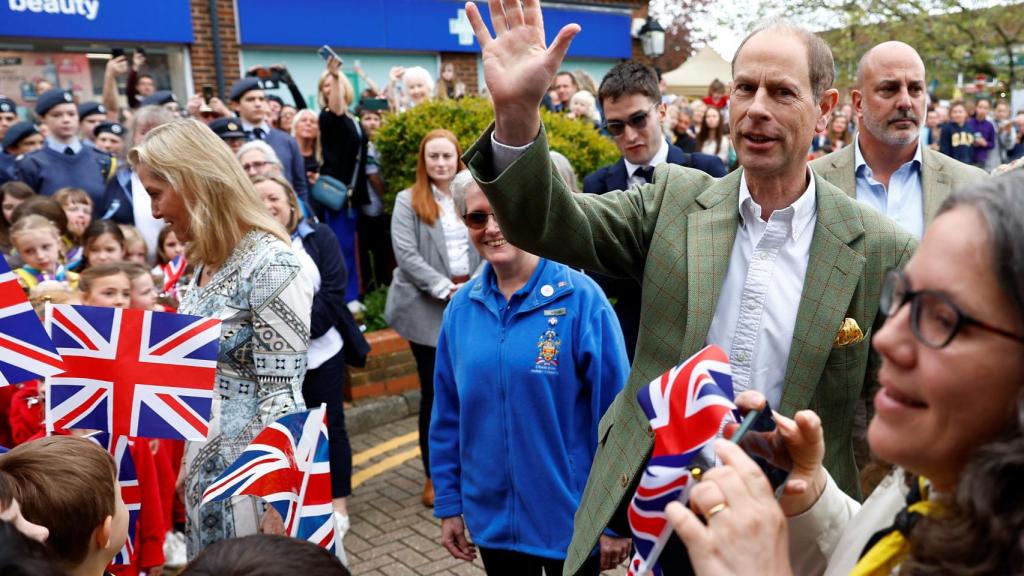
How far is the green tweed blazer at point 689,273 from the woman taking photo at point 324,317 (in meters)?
2.49

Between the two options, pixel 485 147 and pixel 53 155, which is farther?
pixel 53 155

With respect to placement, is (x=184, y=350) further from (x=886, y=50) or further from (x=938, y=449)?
(x=886, y=50)

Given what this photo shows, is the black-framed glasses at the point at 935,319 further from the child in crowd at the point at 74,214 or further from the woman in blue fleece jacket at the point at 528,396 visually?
the child in crowd at the point at 74,214

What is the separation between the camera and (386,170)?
8070 millimetres

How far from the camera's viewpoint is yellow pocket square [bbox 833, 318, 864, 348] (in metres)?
2.22

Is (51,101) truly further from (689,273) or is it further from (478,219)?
(689,273)

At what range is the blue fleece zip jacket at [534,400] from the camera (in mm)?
2998

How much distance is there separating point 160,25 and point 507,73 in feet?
41.1

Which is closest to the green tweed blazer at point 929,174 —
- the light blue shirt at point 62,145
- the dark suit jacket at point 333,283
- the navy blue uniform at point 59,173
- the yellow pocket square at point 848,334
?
the yellow pocket square at point 848,334

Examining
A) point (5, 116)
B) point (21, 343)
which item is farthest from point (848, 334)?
point (5, 116)

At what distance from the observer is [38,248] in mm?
5168

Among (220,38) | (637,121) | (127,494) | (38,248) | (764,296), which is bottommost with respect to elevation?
(127,494)

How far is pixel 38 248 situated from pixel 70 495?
335 cm

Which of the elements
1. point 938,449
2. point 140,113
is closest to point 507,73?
point 938,449
